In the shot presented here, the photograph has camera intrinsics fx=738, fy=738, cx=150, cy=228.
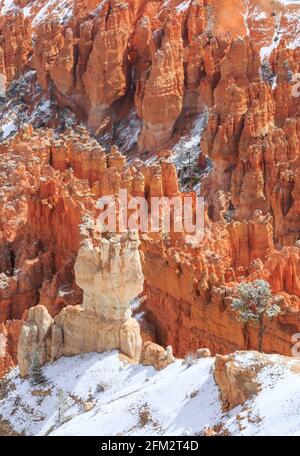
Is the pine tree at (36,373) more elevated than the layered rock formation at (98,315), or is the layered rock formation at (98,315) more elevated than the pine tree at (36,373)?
the layered rock formation at (98,315)

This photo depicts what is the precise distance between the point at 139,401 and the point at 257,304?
5.85 meters

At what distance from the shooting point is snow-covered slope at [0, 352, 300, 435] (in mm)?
15062

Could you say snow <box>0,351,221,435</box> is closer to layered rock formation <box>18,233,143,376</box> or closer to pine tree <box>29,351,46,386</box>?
pine tree <box>29,351,46,386</box>

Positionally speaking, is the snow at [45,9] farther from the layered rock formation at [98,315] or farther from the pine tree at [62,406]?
the pine tree at [62,406]

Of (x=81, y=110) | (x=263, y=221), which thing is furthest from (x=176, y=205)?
(x=81, y=110)

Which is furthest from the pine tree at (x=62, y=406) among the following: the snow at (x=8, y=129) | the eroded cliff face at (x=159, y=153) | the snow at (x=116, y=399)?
the snow at (x=8, y=129)

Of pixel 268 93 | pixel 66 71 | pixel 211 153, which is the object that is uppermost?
pixel 66 71

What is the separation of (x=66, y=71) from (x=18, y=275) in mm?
38620

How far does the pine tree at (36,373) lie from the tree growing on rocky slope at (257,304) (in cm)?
608

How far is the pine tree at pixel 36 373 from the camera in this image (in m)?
21.2

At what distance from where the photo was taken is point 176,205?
120ft

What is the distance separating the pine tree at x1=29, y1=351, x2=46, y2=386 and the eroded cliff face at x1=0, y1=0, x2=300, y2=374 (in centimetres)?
111
